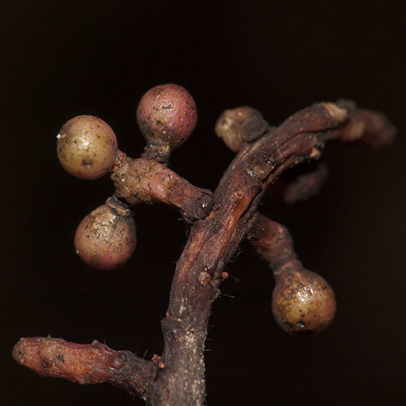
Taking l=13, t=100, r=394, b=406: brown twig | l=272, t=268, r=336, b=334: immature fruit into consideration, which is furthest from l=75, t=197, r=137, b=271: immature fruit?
l=272, t=268, r=336, b=334: immature fruit

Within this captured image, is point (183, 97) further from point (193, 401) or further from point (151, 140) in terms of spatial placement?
point (193, 401)

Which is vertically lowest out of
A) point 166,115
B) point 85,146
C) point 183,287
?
point 183,287

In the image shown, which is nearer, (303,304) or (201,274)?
(201,274)

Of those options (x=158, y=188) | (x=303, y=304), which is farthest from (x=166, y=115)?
(x=303, y=304)

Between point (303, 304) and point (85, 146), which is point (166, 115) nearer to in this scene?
point (85, 146)

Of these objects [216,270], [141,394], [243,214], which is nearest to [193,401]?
[141,394]

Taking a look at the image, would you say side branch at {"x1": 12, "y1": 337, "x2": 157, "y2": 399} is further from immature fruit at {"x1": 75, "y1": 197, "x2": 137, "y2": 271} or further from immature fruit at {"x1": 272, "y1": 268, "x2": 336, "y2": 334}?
immature fruit at {"x1": 272, "y1": 268, "x2": 336, "y2": 334}

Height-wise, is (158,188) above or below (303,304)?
above

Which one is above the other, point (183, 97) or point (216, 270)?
point (183, 97)
